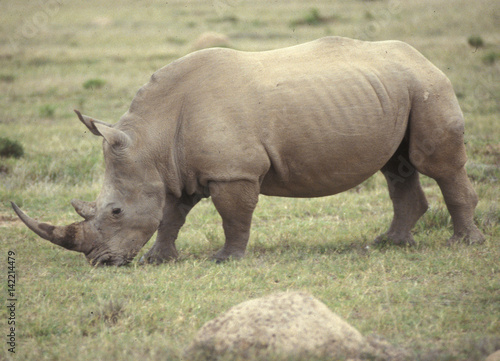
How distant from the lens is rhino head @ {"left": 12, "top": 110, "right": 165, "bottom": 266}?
6.11 meters

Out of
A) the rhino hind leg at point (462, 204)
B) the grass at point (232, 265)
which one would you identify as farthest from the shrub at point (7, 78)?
the rhino hind leg at point (462, 204)

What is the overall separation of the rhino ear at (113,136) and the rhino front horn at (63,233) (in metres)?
0.79

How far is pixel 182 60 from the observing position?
646 centimetres

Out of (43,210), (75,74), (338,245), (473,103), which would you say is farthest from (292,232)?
(75,74)

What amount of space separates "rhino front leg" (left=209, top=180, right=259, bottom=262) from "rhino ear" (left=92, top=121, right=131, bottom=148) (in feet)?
2.82

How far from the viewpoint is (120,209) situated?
20.1 ft

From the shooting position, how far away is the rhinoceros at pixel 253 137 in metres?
6.07

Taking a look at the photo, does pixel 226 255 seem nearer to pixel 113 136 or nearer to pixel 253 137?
pixel 253 137

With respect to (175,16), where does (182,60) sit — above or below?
above

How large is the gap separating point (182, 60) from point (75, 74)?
462 inches

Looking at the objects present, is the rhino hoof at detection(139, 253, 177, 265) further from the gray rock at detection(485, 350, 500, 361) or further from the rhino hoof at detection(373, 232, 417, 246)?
the gray rock at detection(485, 350, 500, 361)

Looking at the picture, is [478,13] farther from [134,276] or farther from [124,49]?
[134,276]

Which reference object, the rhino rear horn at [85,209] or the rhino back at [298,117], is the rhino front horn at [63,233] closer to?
the rhino rear horn at [85,209]

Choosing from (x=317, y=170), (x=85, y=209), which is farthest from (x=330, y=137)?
(x=85, y=209)
